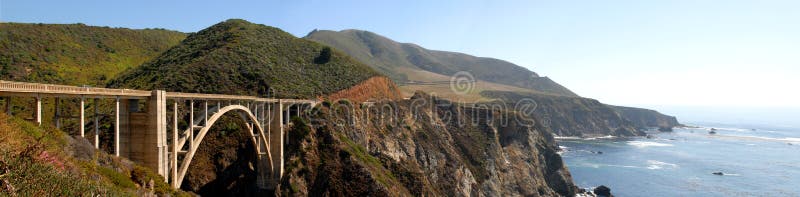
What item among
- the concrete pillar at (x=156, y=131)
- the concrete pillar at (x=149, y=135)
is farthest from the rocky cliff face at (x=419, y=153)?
the concrete pillar at (x=149, y=135)

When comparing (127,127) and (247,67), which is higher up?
(247,67)

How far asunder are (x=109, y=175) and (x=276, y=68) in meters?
47.1

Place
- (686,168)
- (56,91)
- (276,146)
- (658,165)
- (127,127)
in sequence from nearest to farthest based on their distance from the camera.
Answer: (56,91) → (127,127) → (276,146) → (686,168) → (658,165)

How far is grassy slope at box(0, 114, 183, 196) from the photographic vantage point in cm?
984

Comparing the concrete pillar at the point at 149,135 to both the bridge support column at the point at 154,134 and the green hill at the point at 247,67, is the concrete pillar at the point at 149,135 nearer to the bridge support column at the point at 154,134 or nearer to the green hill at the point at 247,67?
the bridge support column at the point at 154,134

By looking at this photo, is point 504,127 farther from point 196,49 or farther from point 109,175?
point 109,175

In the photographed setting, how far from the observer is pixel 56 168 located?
Answer: 11.9 meters

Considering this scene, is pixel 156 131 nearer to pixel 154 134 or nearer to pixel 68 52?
pixel 154 134

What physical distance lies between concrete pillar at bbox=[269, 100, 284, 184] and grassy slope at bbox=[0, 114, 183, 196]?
21405mm

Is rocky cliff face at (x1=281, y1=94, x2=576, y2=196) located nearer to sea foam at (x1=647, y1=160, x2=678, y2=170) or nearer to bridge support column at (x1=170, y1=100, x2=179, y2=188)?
bridge support column at (x1=170, y1=100, x2=179, y2=188)

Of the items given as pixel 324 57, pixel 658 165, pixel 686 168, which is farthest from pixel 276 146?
pixel 686 168

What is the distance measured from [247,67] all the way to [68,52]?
101ft

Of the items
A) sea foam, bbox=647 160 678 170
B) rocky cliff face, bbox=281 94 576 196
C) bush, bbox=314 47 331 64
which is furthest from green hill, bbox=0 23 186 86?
sea foam, bbox=647 160 678 170

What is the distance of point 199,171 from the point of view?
37.2 meters
